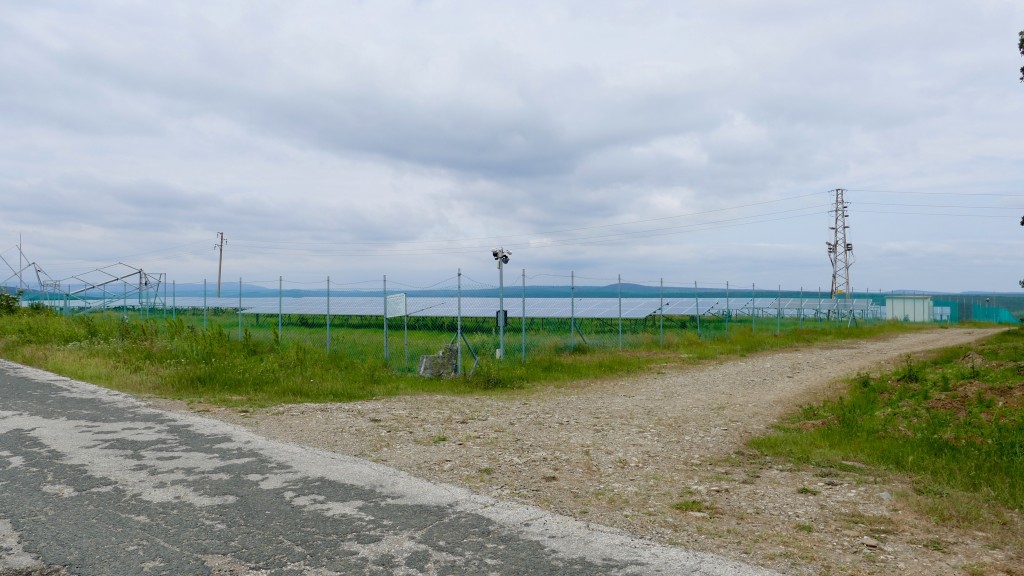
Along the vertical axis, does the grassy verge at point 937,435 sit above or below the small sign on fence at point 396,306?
below

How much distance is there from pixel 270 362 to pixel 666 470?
993 centimetres

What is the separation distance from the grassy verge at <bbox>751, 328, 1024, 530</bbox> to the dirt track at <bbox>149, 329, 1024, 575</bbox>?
1.03 ft

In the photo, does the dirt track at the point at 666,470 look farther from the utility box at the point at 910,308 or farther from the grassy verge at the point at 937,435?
the utility box at the point at 910,308

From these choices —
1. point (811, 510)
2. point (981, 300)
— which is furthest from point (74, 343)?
point (981, 300)

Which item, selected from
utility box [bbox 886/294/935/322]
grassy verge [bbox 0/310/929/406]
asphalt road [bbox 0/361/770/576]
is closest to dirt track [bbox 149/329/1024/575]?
asphalt road [bbox 0/361/770/576]

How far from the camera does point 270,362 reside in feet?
47.1

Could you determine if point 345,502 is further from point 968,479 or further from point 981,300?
point 981,300

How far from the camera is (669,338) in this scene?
2262cm

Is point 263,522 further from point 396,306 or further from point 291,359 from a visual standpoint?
point 396,306

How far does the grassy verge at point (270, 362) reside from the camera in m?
12.5

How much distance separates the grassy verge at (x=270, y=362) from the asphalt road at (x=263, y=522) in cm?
437

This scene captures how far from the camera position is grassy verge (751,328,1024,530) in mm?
5984

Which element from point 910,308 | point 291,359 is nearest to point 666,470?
point 291,359

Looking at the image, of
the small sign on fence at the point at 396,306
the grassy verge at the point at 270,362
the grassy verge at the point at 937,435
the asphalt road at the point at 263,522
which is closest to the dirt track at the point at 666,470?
the grassy verge at the point at 937,435
